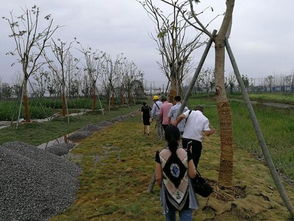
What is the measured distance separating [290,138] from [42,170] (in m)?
8.06

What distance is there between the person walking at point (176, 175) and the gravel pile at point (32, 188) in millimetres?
2307

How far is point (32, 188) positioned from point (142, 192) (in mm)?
1692

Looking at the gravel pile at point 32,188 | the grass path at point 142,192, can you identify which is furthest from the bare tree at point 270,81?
the gravel pile at point 32,188

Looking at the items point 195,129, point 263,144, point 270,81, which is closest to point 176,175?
point 263,144

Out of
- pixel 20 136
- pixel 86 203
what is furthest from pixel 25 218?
pixel 20 136

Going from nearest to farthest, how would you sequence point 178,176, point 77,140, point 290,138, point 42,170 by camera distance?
point 178,176 < point 42,170 < point 290,138 < point 77,140

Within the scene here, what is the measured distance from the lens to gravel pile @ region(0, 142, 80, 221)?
16.1ft

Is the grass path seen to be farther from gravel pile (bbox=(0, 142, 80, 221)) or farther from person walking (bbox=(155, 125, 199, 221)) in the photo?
person walking (bbox=(155, 125, 199, 221))

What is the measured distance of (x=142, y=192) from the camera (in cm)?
561

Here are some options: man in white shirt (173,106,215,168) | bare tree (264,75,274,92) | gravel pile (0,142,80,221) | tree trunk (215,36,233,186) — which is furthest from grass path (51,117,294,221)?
bare tree (264,75,274,92)

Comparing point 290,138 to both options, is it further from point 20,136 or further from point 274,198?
point 20,136

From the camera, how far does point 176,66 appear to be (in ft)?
42.8

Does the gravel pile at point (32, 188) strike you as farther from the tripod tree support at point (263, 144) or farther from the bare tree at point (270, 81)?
the bare tree at point (270, 81)

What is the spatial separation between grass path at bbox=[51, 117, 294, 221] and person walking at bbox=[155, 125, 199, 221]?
3.99ft
